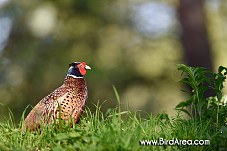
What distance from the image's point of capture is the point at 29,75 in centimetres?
1234

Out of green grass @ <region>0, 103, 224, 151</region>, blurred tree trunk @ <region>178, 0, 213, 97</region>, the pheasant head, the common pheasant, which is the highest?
blurred tree trunk @ <region>178, 0, 213, 97</region>

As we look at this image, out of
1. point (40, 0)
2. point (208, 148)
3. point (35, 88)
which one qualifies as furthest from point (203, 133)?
point (40, 0)

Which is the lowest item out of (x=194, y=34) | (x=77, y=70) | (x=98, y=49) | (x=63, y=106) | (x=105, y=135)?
(x=105, y=135)

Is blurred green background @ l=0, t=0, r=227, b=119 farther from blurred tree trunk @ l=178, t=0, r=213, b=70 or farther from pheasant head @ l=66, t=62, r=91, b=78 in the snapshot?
pheasant head @ l=66, t=62, r=91, b=78

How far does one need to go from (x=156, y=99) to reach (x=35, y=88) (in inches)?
159

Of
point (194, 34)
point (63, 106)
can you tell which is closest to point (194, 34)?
point (194, 34)

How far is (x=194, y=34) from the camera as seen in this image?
743cm

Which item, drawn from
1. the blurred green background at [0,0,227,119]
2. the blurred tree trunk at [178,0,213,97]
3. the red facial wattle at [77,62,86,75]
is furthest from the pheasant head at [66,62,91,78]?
the blurred green background at [0,0,227,119]

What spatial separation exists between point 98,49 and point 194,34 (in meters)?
6.27

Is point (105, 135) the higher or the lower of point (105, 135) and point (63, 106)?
the lower

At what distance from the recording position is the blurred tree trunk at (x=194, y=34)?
721cm

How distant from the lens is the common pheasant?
378cm

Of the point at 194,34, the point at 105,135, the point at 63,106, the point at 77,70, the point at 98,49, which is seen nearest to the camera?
the point at 105,135

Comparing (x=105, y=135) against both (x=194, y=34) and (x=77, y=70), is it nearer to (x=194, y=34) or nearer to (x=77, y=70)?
(x=77, y=70)
